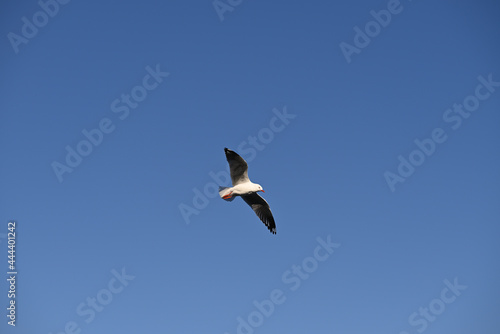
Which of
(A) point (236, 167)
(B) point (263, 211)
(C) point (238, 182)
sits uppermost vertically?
(A) point (236, 167)

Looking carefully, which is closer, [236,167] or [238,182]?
[236,167]

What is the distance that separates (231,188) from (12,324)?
34.9 feet

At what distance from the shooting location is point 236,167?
1656 cm

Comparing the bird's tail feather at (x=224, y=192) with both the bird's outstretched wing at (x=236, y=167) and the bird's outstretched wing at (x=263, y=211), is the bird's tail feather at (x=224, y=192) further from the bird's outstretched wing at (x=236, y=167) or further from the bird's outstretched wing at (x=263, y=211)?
the bird's outstretched wing at (x=263, y=211)

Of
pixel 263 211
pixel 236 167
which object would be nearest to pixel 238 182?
pixel 236 167

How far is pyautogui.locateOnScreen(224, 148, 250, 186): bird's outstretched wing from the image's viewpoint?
16391mm

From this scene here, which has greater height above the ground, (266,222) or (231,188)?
(231,188)

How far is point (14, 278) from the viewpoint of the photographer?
20859mm

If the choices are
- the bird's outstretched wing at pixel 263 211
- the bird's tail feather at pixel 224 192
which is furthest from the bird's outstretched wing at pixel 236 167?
the bird's outstretched wing at pixel 263 211

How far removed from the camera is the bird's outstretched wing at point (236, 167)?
16391 millimetres

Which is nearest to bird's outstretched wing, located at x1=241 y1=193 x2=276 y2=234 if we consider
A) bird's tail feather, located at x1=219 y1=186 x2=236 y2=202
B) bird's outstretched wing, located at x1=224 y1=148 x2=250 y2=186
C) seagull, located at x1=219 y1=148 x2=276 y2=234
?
seagull, located at x1=219 y1=148 x2=276 y2=234

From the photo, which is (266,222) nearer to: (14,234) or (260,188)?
(260,188)

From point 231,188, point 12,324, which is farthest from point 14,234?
point 231,188

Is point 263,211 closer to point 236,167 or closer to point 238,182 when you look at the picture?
point 238,182
